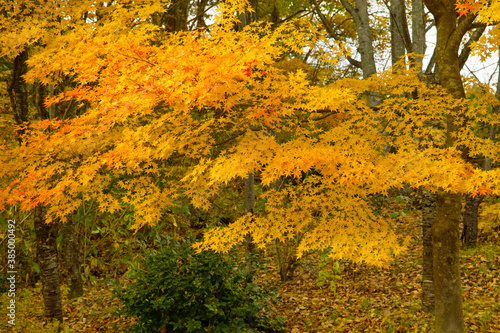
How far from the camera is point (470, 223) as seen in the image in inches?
306

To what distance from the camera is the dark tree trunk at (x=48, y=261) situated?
19.5ft

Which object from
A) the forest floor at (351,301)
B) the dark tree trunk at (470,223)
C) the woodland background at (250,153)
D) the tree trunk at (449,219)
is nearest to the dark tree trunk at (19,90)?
the woodland background at (250,153)

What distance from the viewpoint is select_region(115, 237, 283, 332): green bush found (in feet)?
15.6

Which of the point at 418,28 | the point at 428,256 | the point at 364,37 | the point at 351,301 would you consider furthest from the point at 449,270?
the point at 364,37

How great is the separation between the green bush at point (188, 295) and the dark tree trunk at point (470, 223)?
16.6ft

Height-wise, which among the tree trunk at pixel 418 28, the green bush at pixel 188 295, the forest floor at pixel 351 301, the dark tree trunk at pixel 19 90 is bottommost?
the forest floor at pixel 351 301

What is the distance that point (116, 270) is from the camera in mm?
8172

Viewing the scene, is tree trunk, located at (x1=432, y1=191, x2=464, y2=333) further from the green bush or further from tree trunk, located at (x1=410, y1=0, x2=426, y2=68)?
tree trunk, located at (x1=410, y1=0, x2=426, y2=68)

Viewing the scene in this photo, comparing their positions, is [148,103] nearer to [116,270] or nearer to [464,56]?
[464,56]

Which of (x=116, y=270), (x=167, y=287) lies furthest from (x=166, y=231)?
(x=167, y=287)

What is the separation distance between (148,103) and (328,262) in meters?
5.76

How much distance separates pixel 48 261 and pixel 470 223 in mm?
7910

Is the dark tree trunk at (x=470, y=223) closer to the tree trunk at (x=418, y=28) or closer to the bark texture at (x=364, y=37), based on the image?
the bark texture at (x=364, y=37)

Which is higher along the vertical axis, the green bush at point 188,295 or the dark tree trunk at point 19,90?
the dark tree trunk at point 19,90
